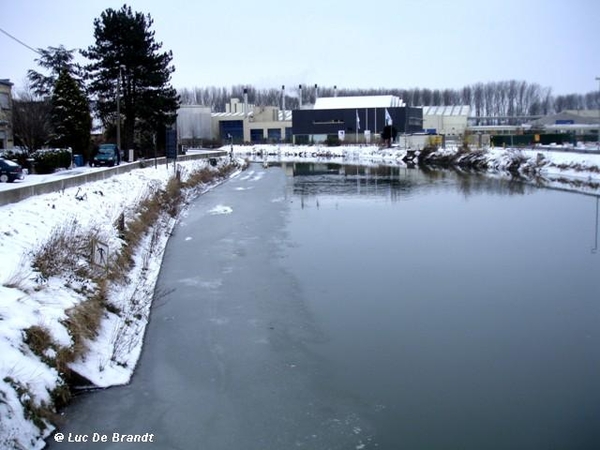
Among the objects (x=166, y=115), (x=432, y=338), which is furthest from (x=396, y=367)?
(x=166, y=115)

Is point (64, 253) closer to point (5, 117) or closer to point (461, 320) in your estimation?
point (461, 320)

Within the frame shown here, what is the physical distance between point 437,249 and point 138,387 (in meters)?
10.3

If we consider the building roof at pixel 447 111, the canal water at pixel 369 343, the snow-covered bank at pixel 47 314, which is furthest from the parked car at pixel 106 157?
the building roof at pixel 447 111

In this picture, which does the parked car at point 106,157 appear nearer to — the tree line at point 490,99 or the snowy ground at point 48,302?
the snowy ground at point 48,302

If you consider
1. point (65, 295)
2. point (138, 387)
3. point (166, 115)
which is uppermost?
point (166, 115)

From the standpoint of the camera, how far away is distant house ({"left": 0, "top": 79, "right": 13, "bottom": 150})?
4641 cm

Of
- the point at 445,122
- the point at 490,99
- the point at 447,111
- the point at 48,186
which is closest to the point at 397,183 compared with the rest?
the point at 48,186

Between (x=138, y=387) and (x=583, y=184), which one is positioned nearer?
(x=138, y=387)

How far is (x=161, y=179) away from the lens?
98.2ft

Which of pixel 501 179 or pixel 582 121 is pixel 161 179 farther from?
pixel 582 121

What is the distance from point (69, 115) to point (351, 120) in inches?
2407

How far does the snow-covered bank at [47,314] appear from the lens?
715 centimetres

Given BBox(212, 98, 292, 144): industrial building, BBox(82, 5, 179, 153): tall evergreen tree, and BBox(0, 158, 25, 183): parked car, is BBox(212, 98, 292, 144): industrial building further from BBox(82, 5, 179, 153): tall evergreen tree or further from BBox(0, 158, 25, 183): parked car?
BBox(0, 158, 25, 183): parked car

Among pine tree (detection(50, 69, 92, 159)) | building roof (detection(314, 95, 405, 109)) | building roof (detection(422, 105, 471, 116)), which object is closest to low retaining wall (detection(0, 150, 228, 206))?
pine tree (detection(50, 69, 92, 159))
